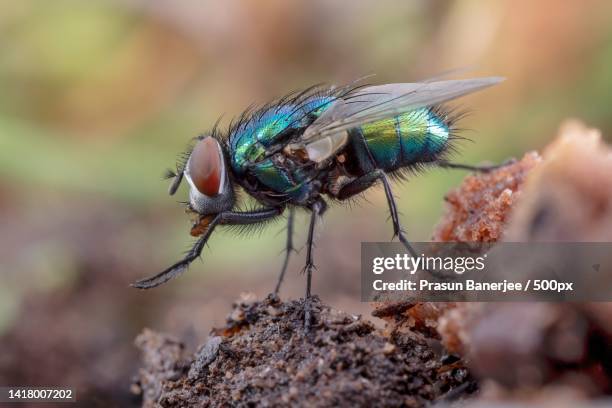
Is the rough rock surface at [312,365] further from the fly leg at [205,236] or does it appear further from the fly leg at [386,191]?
the fly leg at [386,191]

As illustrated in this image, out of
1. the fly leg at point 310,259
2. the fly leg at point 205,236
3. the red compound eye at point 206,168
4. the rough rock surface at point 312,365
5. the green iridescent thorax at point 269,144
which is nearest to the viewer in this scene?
the rough rock surface at point 312,365

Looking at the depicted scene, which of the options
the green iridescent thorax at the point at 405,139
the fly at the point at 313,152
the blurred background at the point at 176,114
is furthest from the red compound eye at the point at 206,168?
the blurred background at the point at 176,114

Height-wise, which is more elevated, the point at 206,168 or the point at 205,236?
the point at 206,168

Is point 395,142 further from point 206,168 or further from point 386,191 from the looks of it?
point 206,168

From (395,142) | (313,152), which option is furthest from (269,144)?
(395,142)

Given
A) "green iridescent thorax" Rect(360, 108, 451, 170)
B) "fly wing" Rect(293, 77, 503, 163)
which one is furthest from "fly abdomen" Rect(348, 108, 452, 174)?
"fly wing" Rect(293, 77, 503, 163)

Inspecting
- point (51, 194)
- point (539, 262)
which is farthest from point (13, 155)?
point (539, 262)
